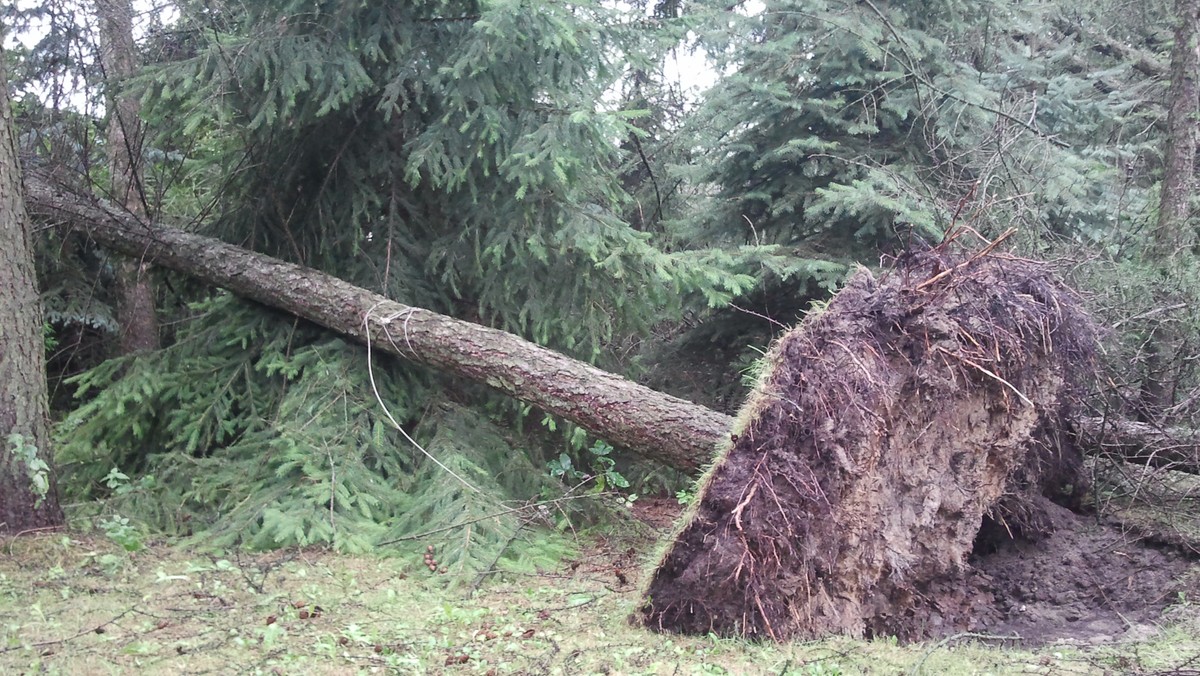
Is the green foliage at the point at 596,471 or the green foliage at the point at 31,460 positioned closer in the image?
the green foliage at the point at 31,460

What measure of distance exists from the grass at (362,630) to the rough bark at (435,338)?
1065mm

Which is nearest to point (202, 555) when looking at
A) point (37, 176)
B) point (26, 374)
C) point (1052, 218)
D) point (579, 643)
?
point (26, 374)

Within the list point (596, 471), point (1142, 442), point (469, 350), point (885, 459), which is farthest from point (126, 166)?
point (1142, 442)

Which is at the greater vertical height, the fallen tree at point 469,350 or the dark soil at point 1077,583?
the fallen tree at point 469,350

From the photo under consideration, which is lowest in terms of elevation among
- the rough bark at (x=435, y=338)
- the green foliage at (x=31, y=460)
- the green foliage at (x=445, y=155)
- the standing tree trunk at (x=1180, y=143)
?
the green foliage at (x=31, y=460)

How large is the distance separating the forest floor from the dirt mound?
0.28 meters

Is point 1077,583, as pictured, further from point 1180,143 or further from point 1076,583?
point 1180,143

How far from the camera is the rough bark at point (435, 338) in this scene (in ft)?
17.7

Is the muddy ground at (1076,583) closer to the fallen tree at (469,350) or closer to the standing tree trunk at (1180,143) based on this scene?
the fallen tree at (469,350)

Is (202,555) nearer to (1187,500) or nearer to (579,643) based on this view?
(579,643)

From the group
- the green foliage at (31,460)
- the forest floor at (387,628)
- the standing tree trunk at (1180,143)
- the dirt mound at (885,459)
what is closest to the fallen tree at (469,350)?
the dirt mound at (885,459)

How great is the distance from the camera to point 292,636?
380cm

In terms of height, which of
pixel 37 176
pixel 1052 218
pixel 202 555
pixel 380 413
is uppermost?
pixel 1052 218

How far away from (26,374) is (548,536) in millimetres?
3583
